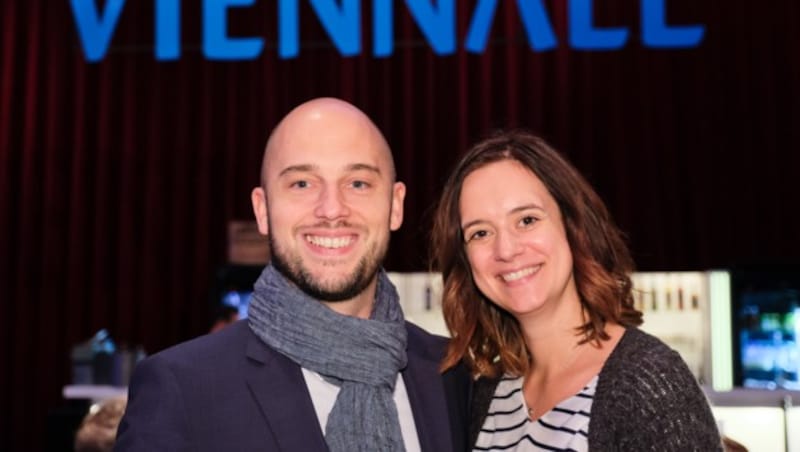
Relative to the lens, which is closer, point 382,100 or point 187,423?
point 187,423

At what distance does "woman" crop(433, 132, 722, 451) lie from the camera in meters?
1.78

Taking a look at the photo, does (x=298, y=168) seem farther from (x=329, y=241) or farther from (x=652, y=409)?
(x=652, y=409)

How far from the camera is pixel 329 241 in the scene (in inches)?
74.4

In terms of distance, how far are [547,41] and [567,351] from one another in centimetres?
437

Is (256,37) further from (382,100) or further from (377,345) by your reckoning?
(377,345)

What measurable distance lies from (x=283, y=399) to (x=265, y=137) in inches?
187

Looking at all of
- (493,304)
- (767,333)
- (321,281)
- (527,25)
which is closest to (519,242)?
(493,304)

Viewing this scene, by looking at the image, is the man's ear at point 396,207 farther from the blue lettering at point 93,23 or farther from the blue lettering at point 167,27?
the blue lettering at point 93,23

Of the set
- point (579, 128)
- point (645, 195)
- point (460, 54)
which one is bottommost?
point (645, 195)

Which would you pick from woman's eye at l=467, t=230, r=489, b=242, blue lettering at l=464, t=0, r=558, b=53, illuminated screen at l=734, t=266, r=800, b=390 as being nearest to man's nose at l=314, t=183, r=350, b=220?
woman's eye at l=467, t=230, r=489, b=242

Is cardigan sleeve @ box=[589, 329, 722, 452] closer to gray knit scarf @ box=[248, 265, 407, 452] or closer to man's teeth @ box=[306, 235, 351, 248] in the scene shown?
gray knit scarf @ box=[248, 265, 407, 452]

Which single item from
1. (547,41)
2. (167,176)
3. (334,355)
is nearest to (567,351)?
(334,355)

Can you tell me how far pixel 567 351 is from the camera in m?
1.88

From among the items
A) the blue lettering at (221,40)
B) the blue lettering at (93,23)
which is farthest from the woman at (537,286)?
the blue lettering at (93,23)
